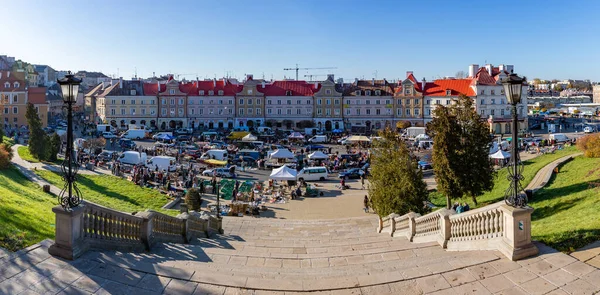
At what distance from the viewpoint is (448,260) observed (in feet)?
29.2

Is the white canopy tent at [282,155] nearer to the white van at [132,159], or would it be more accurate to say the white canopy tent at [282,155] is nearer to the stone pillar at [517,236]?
the white van at [132,159]

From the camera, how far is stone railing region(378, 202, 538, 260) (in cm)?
864

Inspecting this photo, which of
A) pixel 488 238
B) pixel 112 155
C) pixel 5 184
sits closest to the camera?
pixel 488 238

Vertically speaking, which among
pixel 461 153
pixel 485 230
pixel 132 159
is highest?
pixel 461 153

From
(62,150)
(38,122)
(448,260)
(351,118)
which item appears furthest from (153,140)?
(448,260)

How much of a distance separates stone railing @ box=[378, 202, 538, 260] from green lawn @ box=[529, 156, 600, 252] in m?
0.76

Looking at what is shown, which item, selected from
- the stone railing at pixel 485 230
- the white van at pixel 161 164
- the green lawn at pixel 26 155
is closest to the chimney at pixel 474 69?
the white van at pixel 161 164

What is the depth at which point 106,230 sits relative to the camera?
32.2ft

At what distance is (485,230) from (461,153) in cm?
1252

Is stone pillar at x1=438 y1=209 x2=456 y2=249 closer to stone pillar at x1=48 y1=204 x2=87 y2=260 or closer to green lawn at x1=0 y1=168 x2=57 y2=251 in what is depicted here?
stone pillar at x1=48 y1=204 x2=87 y2=260

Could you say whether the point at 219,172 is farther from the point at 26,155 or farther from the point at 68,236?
the point at 68,236

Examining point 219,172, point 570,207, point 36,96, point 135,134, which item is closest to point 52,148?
point 219,172

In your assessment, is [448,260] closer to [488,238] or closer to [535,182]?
[488,238]

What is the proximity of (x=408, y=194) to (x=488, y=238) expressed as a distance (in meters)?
8.46
